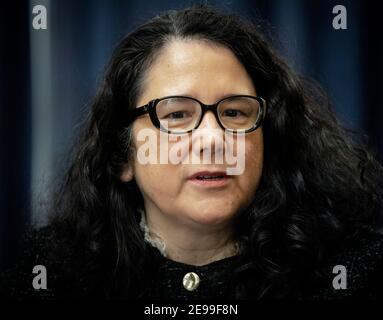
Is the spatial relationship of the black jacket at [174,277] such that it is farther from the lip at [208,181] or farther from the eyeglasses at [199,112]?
the eyeglasses at [199,112]

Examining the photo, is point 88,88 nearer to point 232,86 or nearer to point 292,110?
point 232,86

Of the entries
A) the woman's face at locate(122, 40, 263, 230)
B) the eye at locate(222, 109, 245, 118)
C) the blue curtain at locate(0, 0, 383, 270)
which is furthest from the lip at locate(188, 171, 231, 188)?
the blue curtain at locate(0, 0, 383, 270)

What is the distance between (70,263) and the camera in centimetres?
131

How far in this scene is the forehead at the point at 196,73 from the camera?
117 cm

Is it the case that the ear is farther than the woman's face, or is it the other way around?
the ear

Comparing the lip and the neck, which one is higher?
the lip

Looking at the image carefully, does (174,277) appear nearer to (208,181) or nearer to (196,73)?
(208,181)

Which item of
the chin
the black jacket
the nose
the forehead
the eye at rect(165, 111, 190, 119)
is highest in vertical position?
the forehead

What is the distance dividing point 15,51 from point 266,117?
0.61m

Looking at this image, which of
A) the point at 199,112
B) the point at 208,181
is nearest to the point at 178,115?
the point at 199,112

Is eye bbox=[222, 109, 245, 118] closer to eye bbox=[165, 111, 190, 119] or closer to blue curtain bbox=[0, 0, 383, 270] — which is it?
eye bbox=[165, 111, 190, 119]

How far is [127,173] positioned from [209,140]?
0.26 meters

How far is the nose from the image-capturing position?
1151 mm

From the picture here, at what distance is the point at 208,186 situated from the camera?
1.17 metres
